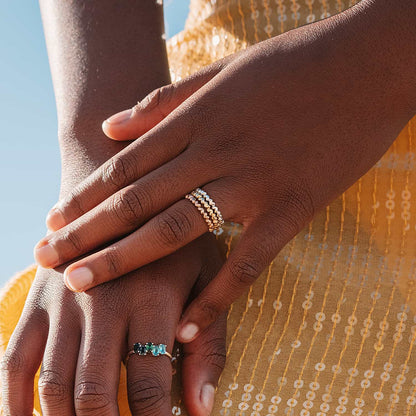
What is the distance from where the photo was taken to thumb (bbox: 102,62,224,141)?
0.88 meters

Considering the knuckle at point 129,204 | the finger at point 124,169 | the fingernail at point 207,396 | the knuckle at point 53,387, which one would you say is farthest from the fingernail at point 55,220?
the fingernail at point 207,396

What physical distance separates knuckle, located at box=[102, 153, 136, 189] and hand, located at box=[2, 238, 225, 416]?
0.44 ft

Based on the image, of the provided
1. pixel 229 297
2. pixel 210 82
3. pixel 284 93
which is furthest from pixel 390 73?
pixel 229 297

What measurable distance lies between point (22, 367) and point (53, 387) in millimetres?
82

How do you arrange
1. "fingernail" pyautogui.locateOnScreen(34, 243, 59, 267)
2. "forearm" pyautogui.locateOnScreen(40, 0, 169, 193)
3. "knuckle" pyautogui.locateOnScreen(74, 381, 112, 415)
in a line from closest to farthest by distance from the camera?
"knuckle" pyautogui.locateOnScreen(74, 381, 112, 415), "fingernail" pyautogui.locateOnScreen(34, 243, 59, 267), "forearm" pyautogui.locateOnScreen(40, 0, 169, 193)

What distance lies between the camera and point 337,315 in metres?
0.84

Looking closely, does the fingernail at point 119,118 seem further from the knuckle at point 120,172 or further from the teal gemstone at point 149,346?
the teal gemstone at point 149,346

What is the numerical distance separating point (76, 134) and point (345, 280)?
0.52 m

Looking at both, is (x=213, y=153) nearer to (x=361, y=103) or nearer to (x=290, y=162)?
(x=290, y=162)

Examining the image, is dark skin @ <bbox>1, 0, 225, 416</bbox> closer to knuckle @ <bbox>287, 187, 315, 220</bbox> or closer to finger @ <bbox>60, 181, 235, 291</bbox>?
finger @ <bbox>60, 181, 235, 291</bbox>

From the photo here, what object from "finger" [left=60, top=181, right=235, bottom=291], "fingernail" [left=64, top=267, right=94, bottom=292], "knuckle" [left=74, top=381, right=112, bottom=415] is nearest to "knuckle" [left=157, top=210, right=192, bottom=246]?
"finger" [left=60, top=181, right=235, bottom=291]

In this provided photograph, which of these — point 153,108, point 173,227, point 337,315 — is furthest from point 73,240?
point 337,315

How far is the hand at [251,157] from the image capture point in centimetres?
78

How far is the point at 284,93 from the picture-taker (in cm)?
80
